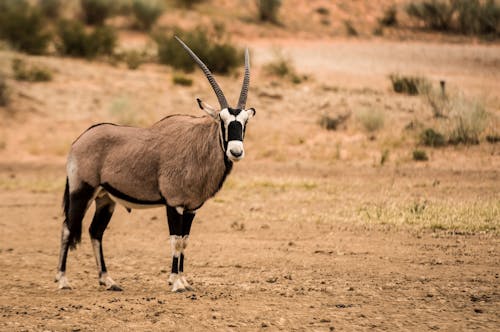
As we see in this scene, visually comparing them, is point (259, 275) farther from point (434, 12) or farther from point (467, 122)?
point (434, 12)

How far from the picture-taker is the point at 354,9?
1700 inches

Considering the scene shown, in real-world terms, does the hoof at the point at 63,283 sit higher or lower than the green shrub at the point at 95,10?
lower

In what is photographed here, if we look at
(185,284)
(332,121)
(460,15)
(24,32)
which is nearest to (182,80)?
(332,121)

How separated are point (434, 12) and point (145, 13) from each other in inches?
474

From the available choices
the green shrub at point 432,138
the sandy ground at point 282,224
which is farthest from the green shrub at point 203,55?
the green shrub at point 432,138

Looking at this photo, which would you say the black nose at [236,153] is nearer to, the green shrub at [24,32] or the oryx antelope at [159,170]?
the oryx antelope at [159,170]

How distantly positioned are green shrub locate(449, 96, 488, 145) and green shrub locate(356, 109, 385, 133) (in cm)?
165

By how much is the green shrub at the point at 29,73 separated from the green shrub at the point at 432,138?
10625 millimetres

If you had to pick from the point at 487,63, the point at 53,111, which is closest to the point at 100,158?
the point at 53,111

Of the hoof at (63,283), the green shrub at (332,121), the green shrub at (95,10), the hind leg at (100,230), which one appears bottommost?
the hoof at (63,283)

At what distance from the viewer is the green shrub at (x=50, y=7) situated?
3534 cm

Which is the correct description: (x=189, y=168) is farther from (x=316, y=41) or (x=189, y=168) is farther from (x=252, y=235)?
(x=316, y=41)

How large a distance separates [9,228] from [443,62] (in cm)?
1831

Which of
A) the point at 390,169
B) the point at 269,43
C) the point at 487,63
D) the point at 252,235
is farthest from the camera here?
the point at 269,43
